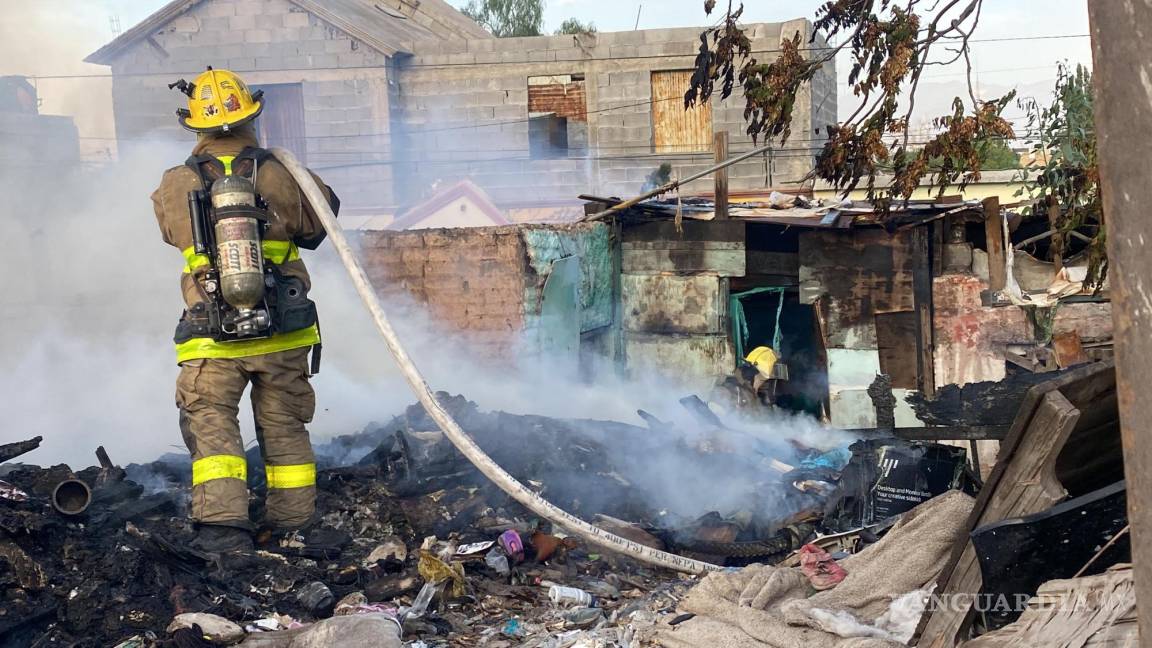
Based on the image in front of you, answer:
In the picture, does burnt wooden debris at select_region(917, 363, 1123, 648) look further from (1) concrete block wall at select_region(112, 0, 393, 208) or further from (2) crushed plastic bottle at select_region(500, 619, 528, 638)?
(1) concrete block wall at select_region(112, 0, 393, 208)

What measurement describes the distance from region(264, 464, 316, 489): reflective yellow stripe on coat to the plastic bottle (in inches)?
52.3

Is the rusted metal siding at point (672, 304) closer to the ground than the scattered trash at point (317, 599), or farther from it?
farther from it

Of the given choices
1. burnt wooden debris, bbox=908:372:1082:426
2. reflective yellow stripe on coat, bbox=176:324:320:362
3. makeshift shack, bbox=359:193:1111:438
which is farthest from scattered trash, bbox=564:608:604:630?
makeshift shack, bbox=359:193:1111:438

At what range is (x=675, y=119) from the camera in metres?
22.9

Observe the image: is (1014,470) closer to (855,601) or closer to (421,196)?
(855,601)

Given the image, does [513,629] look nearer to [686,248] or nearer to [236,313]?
[236,313]

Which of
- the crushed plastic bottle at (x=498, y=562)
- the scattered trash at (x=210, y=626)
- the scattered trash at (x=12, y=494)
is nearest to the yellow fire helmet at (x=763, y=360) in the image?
the crushed plastic bottle at (x=498, y=562)

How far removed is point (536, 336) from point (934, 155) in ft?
21.4

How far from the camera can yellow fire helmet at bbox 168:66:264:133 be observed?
489 cm

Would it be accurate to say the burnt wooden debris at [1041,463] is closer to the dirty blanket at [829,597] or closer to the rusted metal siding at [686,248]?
the dirty blanket at [829,597]

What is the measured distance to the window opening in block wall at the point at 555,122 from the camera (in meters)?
23.0

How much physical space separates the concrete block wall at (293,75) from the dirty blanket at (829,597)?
19503 mm

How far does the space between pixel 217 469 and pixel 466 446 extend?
1.09 metres

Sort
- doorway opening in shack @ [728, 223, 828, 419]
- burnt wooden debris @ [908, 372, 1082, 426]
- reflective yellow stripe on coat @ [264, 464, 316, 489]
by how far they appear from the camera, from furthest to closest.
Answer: doorway opening in shack @ [728, 223, 828, 419], reflective yellow stripe on coat @ [264, 464, 316, 489], burnt wooden debris @ [908, 372, 1082, 426]
